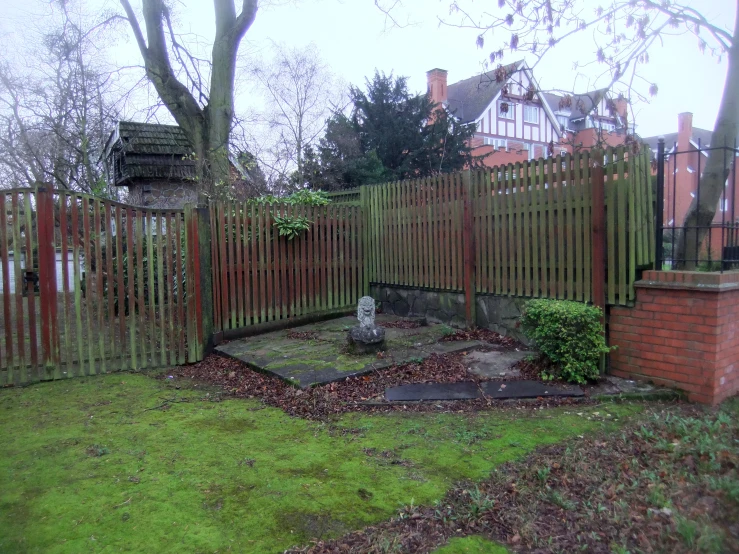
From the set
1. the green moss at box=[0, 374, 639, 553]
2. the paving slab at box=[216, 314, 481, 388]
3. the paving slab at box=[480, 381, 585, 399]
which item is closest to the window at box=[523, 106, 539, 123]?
the paving slab at box=[216, 314, 481, 388]

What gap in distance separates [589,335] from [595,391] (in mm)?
556

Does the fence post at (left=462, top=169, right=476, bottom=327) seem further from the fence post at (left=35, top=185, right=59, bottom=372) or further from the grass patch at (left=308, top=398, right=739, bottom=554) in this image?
the fence post at (left=35, top=185, right=59, bottom=372)

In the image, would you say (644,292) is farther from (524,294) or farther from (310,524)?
(310,524)

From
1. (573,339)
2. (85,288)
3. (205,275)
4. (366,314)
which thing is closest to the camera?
(573,339)

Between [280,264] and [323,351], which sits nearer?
[323,351]

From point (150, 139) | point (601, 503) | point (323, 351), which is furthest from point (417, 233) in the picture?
point (150, 139)

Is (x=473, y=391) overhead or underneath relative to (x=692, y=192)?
underneath

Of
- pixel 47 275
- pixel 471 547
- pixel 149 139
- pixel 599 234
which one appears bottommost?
pixel 471 547

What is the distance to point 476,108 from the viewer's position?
33.8 metres

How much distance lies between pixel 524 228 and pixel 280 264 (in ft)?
12.3

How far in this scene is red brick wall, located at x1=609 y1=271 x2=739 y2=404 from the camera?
4.63m

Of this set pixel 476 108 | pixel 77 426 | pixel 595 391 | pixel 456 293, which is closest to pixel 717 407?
pixel 595 391

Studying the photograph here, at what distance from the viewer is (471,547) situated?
261 cm

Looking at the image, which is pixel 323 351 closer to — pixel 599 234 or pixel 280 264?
pixel 280 264
